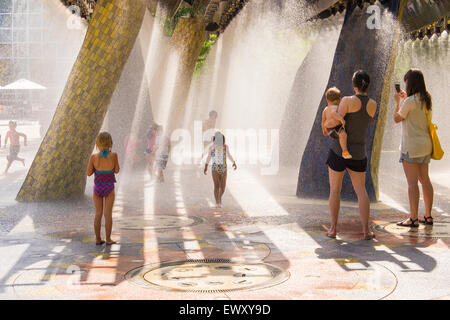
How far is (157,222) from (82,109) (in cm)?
338

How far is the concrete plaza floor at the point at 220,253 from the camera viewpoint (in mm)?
5184

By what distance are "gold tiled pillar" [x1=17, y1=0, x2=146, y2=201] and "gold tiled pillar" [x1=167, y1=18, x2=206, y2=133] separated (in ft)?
Answer: 34.7

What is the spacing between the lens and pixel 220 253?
6672 mm

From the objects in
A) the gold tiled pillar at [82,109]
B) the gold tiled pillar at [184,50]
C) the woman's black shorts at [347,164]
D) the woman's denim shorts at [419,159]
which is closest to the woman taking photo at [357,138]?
the woman's black shorts at [347,164]

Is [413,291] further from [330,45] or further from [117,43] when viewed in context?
[330,45]

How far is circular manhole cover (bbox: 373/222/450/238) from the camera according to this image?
7.61 metres

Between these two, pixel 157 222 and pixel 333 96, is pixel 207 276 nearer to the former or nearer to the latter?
pixel 333 96

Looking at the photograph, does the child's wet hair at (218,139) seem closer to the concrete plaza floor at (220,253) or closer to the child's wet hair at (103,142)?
the concrete plaza floor at (220,253)

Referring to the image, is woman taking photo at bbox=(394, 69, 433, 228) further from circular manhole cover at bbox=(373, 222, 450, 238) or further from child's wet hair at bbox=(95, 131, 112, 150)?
child's wet hair at bbox=(95, 131, 112, 150)

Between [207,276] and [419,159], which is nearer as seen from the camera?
[207,276]

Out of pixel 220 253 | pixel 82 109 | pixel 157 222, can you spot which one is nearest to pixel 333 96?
pixel 220 253

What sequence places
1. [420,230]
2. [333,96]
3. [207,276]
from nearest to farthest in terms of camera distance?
[207,276] → [333,96] → [420,230]

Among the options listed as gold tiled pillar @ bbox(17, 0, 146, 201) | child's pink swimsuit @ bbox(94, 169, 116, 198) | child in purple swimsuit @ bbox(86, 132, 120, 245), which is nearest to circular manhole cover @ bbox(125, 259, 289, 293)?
child in purple swimsuit @ bbox(86, 132, 120, 245)
